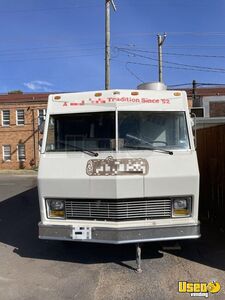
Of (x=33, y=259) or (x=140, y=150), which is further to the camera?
(x=33, y=259)

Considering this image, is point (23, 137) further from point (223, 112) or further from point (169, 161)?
point (169, 161)

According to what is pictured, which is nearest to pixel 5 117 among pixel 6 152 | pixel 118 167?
pixel 6 152

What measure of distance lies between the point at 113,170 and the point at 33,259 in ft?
7.29

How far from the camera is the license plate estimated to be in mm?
6039

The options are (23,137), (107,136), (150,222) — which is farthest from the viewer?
(23,137)

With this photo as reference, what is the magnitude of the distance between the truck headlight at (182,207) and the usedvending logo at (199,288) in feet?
3.26

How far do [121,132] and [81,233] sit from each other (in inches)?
67.1

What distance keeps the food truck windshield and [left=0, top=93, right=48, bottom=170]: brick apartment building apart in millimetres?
30774

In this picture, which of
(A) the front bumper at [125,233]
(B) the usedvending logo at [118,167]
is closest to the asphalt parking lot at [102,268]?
(A) the front bumper at [125,233]

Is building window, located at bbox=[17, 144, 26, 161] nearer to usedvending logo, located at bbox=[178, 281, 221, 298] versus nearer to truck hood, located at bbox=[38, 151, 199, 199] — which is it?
truck hood, located at bbox=[38, 151, 199, 199]

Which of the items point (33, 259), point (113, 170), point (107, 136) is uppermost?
point (107, 136)

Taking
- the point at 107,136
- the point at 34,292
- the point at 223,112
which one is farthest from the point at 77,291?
the point at 223,112

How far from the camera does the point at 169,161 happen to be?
20.4ft

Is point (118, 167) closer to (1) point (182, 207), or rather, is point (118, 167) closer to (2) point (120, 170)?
(2) point (120, 170)
